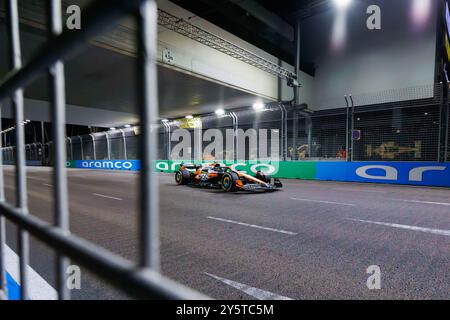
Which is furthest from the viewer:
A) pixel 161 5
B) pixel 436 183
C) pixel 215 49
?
pixel 215 49

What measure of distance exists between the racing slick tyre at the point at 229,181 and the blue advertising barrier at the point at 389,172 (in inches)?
239

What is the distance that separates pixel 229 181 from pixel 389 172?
21.8ft

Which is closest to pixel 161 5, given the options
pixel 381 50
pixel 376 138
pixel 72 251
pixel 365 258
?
pixel 376 138

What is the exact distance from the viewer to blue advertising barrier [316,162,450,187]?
31.4 feet

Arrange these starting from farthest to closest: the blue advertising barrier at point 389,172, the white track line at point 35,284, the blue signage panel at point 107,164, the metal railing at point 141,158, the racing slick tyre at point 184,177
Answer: the blue signage panel at point 107,164, the racing slick tyre at point 184,177, the blue advertising barrier at point 389,172, the white track line at point 35,284, the metal railing at point 141,158

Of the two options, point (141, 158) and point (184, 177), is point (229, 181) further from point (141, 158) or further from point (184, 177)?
point (141, 158)

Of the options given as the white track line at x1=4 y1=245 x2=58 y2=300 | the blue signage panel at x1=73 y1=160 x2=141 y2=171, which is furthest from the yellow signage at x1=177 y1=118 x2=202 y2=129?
the white track line at x1=4 y1=245 x2=58 y2=300

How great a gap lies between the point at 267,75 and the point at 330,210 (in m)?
15.3

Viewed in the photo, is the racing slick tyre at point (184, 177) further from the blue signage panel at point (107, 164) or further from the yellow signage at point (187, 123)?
the blue signage panel at point (107, 164)

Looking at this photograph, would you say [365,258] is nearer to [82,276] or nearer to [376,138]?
[82,276]

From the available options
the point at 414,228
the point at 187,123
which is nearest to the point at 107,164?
the point at 187,123

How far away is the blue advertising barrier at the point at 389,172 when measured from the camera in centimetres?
959

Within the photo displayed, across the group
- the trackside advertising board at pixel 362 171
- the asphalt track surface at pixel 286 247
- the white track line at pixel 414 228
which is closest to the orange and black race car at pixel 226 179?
the trackside advertising board at pixel 362 171

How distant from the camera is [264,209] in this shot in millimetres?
5488
